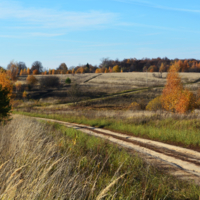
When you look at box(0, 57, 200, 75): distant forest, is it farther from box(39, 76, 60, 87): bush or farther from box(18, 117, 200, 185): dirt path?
box(18, 117, 200, 185): dirt path

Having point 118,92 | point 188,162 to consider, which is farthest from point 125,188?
point 118,92

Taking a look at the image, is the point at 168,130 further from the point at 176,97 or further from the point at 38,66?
the point at 38,66

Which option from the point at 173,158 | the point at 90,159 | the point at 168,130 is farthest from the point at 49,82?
the point at 90,159

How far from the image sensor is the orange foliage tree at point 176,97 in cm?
3553

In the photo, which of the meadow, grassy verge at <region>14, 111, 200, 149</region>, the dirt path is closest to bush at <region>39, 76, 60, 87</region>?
the meadow

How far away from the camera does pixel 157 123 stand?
53.7 feet

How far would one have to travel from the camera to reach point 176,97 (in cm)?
3922

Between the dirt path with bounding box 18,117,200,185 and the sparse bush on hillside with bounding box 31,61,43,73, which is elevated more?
the sparse bush on hillside with bounding box 31,61,43,73

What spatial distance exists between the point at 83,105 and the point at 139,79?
44868 mm

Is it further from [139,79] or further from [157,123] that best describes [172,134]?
[139,79]

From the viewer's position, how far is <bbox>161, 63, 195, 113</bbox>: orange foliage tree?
117ft

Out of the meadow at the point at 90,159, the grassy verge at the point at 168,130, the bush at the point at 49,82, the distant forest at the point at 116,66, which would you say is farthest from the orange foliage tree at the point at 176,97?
the distant forest at the point at 116,66

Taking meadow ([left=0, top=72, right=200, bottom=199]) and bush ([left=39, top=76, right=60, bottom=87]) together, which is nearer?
meadow ([left=0, top=72, right=200, bottom=199])

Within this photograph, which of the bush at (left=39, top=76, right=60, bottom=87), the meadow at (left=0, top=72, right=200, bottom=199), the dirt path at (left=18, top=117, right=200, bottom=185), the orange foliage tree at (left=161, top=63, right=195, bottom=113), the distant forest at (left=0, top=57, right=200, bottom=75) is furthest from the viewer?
the distant forest at (left=0, top=57, right=200, bottom=75)
